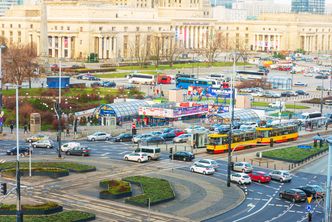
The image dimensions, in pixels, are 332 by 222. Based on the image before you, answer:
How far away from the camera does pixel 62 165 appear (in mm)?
56344

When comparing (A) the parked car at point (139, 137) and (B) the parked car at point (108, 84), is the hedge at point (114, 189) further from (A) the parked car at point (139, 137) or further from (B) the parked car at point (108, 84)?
(B) the parked car at point (108, 84)

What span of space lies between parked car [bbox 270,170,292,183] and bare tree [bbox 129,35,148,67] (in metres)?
101

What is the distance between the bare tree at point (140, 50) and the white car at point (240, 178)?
337ft

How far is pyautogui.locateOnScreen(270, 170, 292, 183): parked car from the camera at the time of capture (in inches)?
2176

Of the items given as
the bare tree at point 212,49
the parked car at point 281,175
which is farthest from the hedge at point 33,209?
the bare tree at point 212,49

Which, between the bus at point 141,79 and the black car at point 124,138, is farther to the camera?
the bus at point 141,79

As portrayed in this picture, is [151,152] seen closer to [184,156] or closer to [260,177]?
[184,156]

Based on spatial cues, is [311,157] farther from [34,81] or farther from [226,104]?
[34,81]

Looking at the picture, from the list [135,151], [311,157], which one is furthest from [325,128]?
[135,151]

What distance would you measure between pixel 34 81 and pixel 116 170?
213ft

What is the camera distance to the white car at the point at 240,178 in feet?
176

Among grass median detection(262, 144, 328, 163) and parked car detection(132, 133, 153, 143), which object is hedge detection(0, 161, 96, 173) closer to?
parked car detection(132, 133, 153, 143)

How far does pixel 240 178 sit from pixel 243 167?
3.87m

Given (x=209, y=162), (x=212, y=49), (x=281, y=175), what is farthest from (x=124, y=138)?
(x=212, y=49)
